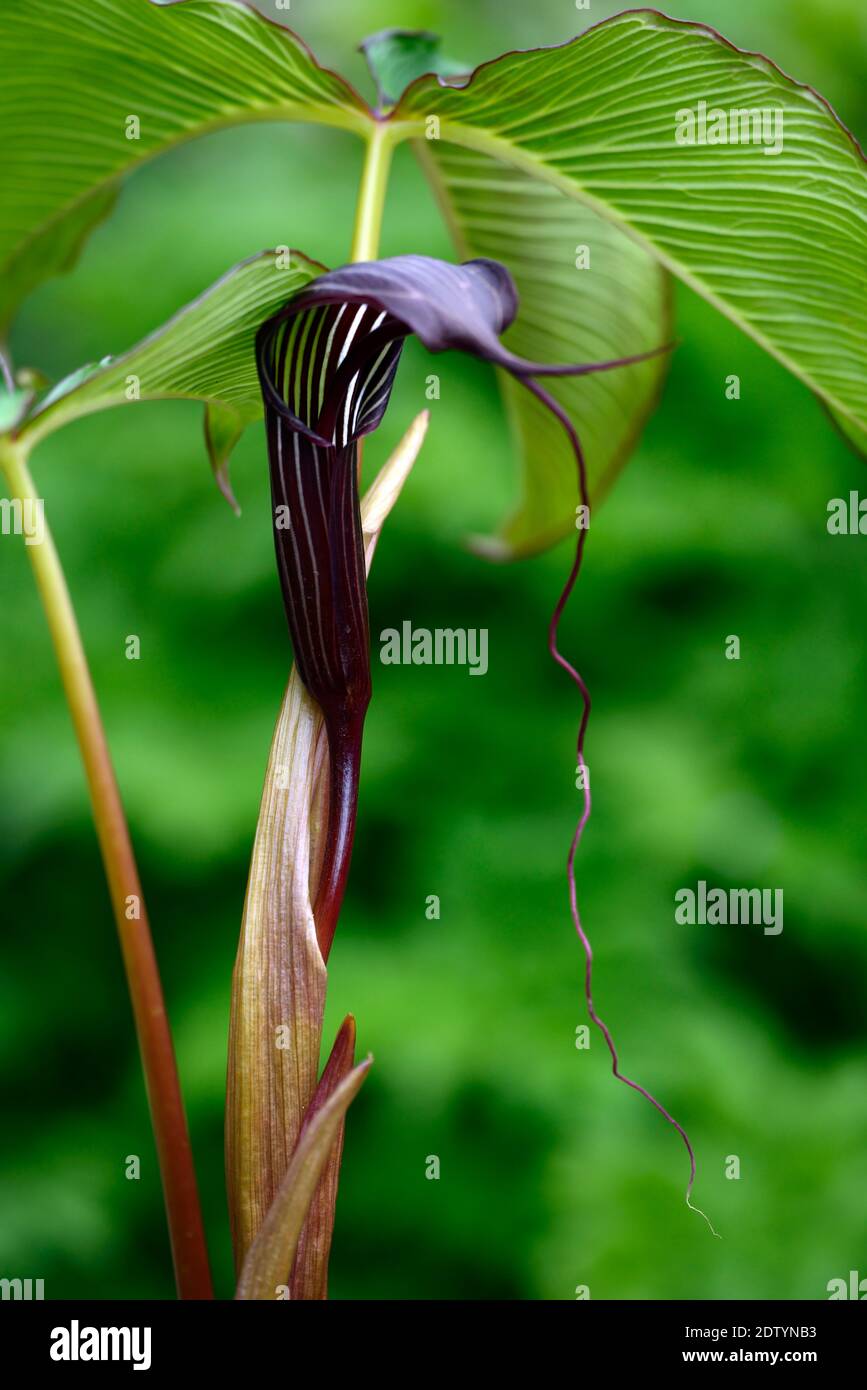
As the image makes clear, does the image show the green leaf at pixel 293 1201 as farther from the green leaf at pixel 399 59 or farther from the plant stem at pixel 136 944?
the green leaf at pixel 399 59

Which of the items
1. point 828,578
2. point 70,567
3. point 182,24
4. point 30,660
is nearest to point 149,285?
point 70,567

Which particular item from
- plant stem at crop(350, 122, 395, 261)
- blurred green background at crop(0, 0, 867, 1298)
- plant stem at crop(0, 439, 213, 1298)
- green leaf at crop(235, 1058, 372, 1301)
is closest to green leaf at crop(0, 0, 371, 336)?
plant stem at crop(350, 122, 395, 261)

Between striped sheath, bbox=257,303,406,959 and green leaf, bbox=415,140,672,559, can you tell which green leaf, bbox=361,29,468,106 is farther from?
striped sheath, bbox=257,303,406,959

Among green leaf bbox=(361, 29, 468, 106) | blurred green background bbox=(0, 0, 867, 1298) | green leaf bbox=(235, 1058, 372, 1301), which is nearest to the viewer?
green leaf bbox=(235, 1058, 372, 1301)

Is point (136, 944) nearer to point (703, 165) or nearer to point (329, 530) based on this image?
point (329, 530)

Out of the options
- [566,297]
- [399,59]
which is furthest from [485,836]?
[399,59]
